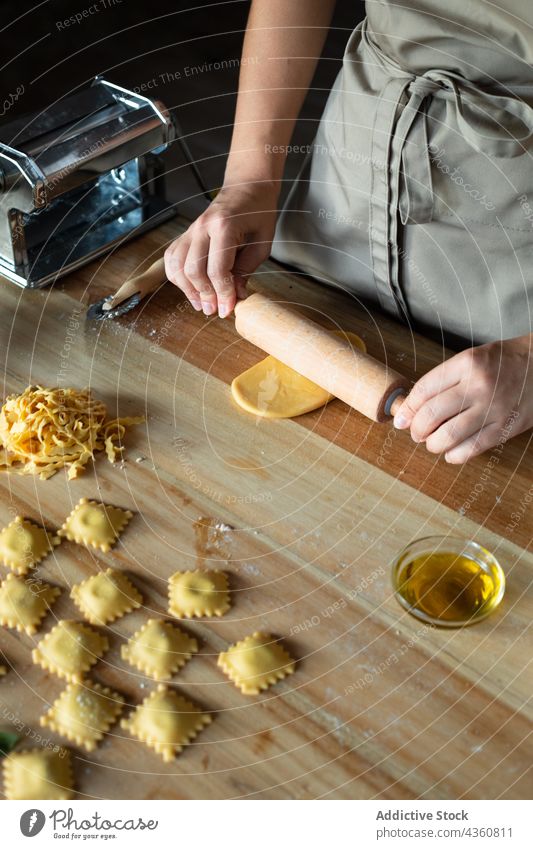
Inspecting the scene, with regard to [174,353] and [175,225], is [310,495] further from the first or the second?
[175,225]

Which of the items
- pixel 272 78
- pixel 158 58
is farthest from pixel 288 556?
pixel 158 58

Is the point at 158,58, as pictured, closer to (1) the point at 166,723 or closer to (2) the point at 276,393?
(2) the point at 276,393

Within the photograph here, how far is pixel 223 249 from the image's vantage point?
3.41 ft

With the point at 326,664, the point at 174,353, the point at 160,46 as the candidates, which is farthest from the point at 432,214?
the point at 160,46

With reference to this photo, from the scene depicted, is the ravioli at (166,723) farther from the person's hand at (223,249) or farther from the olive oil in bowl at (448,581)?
the person's hand at (223,249)

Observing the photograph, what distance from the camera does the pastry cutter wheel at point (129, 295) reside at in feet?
3.58

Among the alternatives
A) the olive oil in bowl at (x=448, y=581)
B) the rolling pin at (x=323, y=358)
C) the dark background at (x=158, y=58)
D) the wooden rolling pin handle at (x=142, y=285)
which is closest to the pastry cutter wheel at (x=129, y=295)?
the wooden rolling pin handle at (x=142, y=285)

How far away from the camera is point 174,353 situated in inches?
41.4

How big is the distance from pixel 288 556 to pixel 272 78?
2.20 feet

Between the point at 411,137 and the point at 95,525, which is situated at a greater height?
the point at 411,137

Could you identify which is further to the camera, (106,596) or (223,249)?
(223,249)

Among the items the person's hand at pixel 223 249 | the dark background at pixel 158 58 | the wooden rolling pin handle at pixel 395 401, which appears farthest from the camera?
the dark background at pixel 158 58

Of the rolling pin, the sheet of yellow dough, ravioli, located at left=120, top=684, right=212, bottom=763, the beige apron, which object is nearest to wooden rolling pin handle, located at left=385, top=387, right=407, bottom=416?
the rolling pin

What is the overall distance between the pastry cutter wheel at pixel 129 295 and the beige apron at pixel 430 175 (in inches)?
7.9
